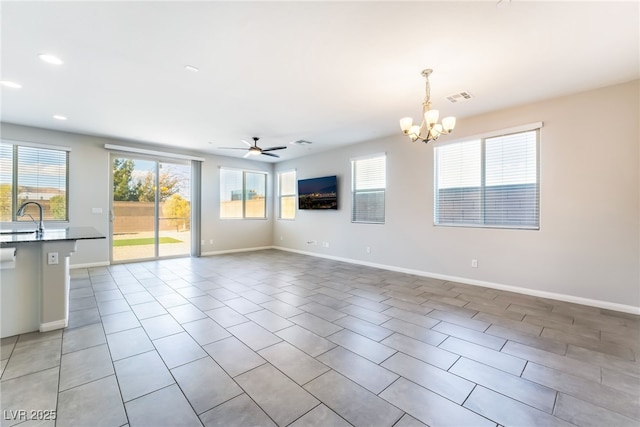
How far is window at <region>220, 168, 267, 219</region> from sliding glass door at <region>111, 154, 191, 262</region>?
0.95 m

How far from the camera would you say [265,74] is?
3.06 metres

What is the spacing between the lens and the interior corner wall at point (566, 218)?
10.7ft

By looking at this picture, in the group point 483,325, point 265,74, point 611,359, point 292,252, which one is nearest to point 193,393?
point 483,325

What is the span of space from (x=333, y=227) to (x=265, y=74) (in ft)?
14.2

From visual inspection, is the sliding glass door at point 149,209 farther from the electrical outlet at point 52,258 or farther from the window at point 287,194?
the electrical outlet at point 52,258

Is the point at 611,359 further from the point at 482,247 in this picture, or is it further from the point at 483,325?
the point at 482,247

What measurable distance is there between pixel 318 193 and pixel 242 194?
2505 millimetres

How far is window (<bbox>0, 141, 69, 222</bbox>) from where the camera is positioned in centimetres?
482

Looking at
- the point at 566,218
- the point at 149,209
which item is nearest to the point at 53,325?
the point at 149,209

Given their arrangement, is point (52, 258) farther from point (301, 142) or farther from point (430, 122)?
point (301, 142)

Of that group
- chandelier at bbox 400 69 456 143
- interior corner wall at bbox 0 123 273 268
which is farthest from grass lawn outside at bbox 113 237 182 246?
chandelier at bbox 400 69 456 143

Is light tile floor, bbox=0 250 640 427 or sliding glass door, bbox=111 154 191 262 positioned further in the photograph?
sliding glass door, bbox=111 154 191 262

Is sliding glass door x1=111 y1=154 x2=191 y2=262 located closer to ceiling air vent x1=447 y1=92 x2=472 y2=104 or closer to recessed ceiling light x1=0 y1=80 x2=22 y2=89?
recessed ceiling light x1=0 y1=80 x2=22 y2=89

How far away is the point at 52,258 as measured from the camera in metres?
2.71
